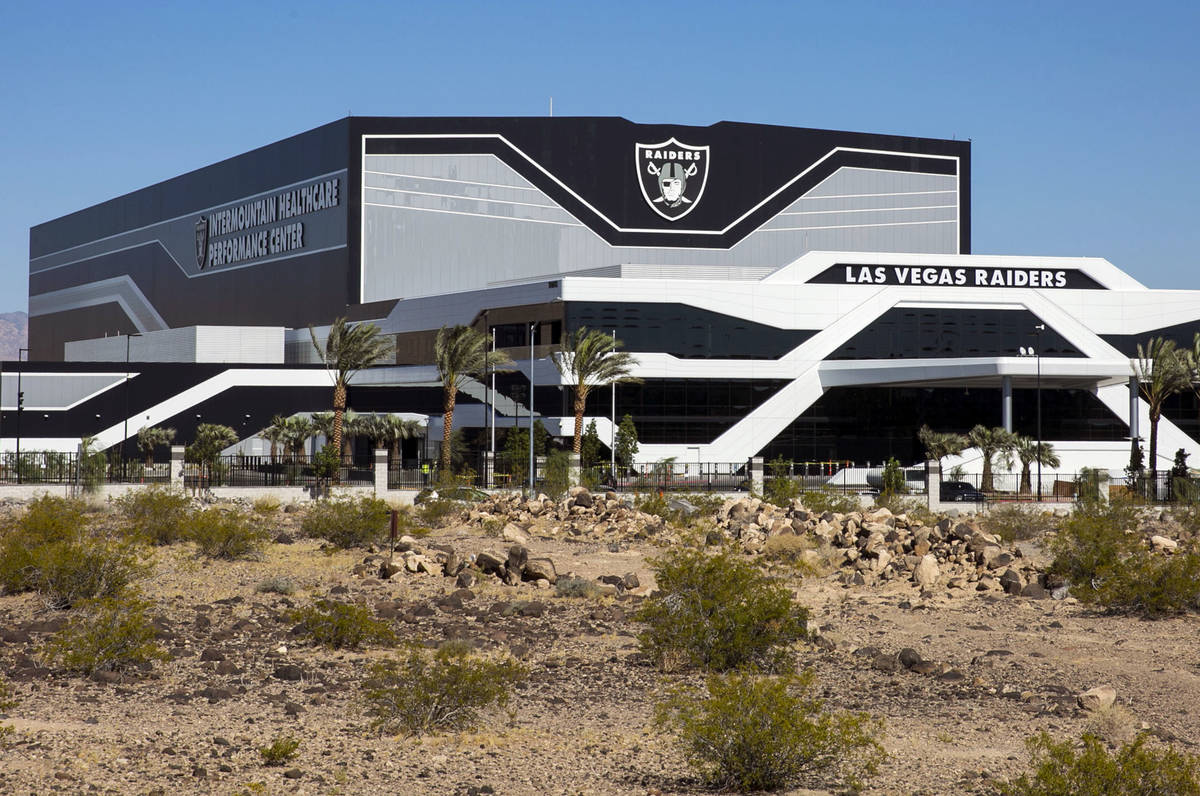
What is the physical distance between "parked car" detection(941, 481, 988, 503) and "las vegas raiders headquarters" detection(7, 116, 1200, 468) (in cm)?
1194

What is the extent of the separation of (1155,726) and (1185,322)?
224 ft

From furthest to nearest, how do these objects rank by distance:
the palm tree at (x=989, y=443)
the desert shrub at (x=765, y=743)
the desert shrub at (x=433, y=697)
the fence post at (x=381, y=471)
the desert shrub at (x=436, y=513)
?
the palm tree at (x=989, y=443)
the fence post at (x=381, y=471)
the desert shrub at (x=436, y=513)
the desert shrub at (x=433, y=697)
the desert shrub at (x=765, y=743)

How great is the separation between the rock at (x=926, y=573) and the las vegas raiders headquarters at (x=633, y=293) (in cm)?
4152

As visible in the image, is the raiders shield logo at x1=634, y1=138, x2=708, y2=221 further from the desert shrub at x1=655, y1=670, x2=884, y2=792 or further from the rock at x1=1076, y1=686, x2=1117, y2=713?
the desert shrub at x1=655, y1=670, x2=884, y2=792

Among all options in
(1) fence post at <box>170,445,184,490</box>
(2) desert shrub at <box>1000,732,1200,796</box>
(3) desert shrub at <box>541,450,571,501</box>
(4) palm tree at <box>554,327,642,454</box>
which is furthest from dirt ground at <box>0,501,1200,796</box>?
→ (4) palm tree at <box>554,327,642,454</box>

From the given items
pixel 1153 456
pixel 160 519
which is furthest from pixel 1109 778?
pixel 1153 456

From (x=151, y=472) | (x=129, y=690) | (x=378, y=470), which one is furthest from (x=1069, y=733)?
(x=151, y=472)

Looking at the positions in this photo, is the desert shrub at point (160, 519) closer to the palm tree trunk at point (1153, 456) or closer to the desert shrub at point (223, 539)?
the desert shrub at point (223, 539)

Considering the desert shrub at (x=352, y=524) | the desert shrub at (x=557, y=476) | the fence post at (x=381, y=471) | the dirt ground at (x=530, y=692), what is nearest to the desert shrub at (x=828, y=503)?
the desert shrub at (x=557, y=476)

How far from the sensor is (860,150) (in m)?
98.5

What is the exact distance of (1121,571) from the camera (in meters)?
22.9

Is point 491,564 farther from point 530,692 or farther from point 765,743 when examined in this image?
point 765,743

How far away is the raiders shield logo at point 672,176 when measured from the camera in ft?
306

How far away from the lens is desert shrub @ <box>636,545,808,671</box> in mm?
17469
